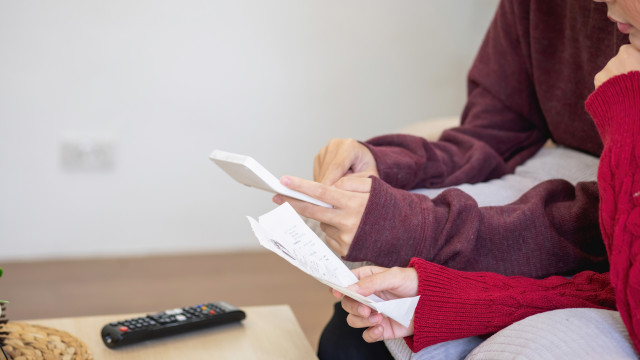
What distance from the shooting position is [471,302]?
62 cm

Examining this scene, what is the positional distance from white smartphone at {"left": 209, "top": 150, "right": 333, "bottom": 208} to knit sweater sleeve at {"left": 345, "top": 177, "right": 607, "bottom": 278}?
63mm

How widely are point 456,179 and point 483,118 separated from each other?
19 cm

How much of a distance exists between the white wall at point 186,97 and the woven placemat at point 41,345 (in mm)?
1259

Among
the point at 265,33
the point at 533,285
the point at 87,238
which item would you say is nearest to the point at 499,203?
the point at 533,285

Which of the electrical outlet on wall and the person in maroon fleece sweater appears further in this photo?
the electrical outlet on wall

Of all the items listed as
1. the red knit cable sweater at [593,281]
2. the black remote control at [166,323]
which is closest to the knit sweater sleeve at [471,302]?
the red knit cable sweater at [593,281]

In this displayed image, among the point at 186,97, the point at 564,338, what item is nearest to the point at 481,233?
the point at 564,338

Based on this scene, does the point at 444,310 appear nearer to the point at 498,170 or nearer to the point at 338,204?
the point at 338,204

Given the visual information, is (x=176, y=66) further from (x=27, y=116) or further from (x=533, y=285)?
(x=533, y=285)

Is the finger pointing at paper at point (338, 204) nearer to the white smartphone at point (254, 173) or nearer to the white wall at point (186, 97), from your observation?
the white smartphone at point (254, 173)

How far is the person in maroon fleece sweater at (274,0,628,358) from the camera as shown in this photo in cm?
69

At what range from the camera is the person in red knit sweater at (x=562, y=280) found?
56 cm

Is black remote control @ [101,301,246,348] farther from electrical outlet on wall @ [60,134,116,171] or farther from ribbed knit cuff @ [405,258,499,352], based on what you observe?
electrical outlet on wall @ [60,134,116,171]

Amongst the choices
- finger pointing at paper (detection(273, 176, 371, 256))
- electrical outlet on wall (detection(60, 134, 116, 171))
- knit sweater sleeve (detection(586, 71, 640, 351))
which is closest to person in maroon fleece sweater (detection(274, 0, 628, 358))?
finger pointing at paper (detection(273, 176, 371, 256))
